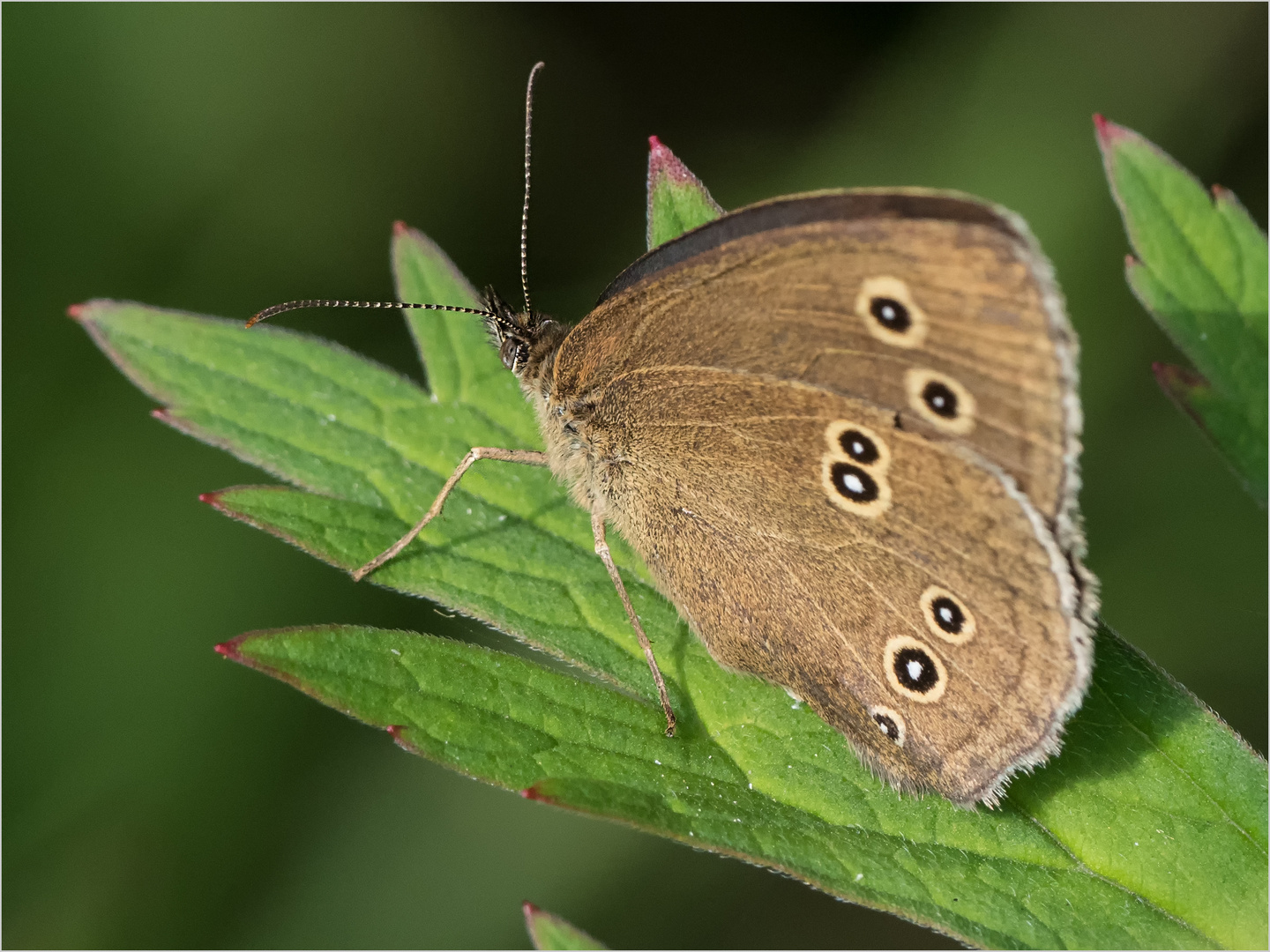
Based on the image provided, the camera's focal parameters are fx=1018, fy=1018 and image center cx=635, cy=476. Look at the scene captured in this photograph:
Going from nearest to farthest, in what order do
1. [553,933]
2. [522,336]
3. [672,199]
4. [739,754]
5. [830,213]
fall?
[830,213], [553,933], [739,754], [522,336], [672,199]

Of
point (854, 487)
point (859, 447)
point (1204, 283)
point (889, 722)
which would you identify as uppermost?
point (1204, 283)

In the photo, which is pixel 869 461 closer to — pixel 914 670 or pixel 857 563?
pixel 857 563

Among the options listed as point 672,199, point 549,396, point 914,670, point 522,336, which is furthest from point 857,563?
point 672,199

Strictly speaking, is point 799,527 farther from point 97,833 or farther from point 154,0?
point 154,0

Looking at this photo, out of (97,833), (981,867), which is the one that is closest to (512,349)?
(981,867)

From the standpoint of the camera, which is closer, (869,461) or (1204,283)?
(869,461)

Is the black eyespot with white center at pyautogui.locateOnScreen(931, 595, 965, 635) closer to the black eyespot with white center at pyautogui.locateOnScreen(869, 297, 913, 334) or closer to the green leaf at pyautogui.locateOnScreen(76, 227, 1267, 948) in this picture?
the green leaf at pyautogui.locateOnScreen(76, 227, 1267, 948)

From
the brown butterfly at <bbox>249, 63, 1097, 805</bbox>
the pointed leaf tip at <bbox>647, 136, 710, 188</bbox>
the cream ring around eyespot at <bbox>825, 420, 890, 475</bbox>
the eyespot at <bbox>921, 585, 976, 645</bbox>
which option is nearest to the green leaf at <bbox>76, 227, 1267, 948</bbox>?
the brown butterfly at <bbox>249, 63, 1097, 805</bbox>

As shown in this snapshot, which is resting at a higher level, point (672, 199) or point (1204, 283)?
point (1204, 283)
